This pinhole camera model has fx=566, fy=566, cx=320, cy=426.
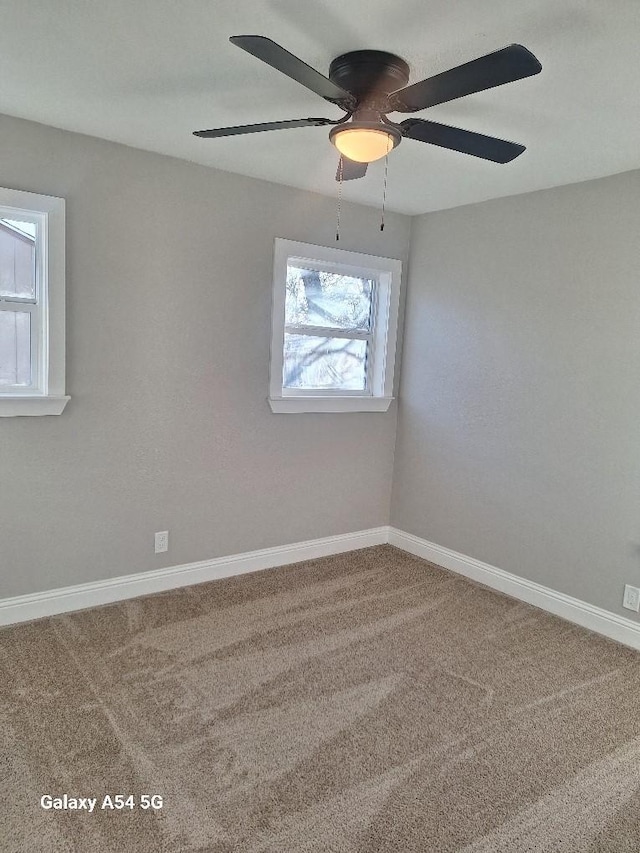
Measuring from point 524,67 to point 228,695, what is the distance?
7.78ft

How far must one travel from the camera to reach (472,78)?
1.50 meters

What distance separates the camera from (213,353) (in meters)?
3.29

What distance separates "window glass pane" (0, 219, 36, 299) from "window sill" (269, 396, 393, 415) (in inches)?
57.8

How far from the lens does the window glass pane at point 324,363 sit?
3.76m

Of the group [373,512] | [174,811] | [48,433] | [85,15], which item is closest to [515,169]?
[85,15]

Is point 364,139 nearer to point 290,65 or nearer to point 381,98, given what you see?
point 381,98

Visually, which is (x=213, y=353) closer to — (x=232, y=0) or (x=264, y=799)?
(x=232, y=0)

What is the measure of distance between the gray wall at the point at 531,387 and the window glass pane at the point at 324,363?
0.37 meters

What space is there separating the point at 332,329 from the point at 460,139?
6.65ft

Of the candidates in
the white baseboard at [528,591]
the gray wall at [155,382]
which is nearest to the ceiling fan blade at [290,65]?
the gray wall at [155,382]

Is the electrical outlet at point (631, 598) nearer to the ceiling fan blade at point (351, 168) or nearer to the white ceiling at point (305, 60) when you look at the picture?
the white ceiling at point (305, 60)

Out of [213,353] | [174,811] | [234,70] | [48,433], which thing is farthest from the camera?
[213,353]

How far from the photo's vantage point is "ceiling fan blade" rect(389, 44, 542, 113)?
53.6 inches

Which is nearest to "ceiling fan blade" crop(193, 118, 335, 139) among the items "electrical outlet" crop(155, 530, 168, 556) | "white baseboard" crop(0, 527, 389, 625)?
"electrical outlet" crop(155, 530, 168, 556)
